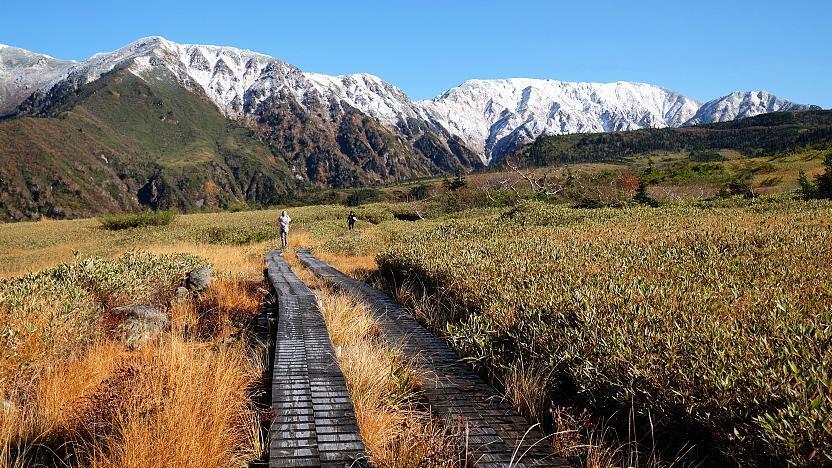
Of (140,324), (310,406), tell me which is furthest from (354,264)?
(310,406)

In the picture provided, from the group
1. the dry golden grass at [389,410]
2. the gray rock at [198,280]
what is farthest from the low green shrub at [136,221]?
the dry golden grass at [389,410]

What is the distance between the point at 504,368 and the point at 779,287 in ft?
14.3

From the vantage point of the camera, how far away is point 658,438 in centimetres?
442

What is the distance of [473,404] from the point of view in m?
5.36

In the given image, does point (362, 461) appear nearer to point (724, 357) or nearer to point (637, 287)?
point (724, 357)

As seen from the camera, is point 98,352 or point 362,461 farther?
point 98,352

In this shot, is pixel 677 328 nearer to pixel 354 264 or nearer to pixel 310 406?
pixel 310 406

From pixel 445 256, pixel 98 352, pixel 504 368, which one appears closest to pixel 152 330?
pixel 98 352

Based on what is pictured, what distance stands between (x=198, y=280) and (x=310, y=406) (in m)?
10.2

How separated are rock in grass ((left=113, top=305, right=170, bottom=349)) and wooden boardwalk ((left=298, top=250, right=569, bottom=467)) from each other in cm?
395

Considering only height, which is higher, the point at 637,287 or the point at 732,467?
the point at 637,287

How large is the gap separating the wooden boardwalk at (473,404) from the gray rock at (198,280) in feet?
22.0

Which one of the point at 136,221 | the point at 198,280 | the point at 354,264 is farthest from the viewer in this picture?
the point at 136,221

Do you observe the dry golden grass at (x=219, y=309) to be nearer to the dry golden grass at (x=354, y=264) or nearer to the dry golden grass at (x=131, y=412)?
the dry golden grass at (x=131, y=412)
